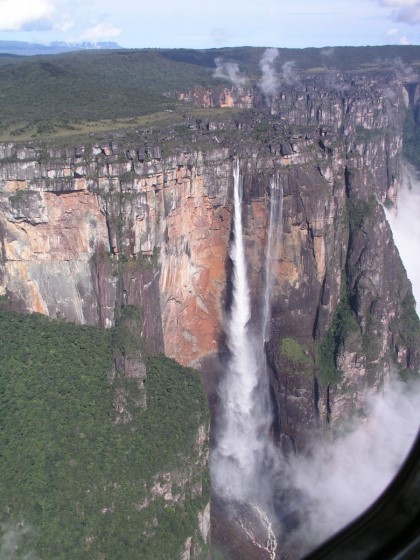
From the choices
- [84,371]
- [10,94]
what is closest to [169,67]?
[10,94]

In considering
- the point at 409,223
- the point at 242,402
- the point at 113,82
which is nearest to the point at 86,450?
the point at 242,402

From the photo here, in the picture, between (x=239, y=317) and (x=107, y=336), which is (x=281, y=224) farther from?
(x=107, y=336)

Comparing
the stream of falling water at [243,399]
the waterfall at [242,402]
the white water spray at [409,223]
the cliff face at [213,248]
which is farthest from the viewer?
the white water spray at [409,223]

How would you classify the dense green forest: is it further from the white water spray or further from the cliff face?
the white water spray

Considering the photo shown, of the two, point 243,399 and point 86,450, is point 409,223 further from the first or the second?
point 86,450

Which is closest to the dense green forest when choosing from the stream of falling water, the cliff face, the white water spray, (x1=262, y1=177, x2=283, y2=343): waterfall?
the cliff face

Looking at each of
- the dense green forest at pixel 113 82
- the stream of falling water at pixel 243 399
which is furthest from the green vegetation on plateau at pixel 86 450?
the dense green forest at pixel 113 82

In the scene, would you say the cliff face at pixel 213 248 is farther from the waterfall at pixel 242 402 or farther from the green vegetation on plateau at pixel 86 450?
the green vegetation on plateau at pixel 86 450
